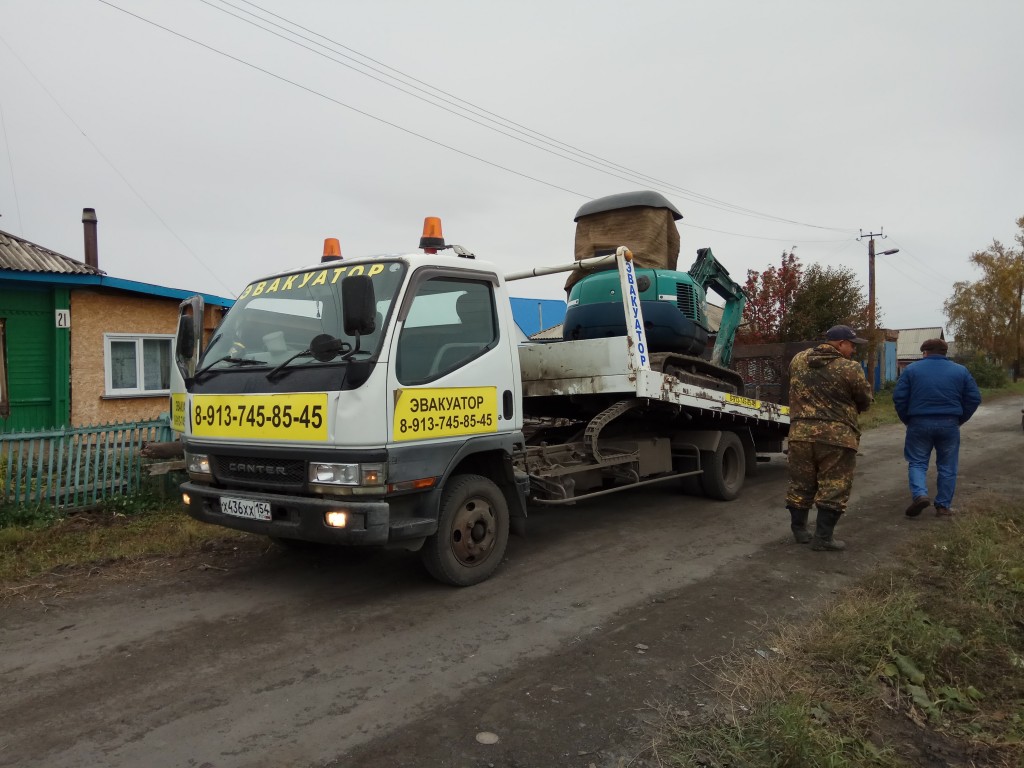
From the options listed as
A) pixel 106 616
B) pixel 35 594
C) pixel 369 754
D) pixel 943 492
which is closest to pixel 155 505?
pixel 35 594

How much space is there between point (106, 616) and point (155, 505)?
10.0 feet

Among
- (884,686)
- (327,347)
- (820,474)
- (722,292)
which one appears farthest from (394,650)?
(722,292)

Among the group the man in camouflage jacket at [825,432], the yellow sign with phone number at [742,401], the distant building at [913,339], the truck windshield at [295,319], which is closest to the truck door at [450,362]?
the truck windshield at [295,319]

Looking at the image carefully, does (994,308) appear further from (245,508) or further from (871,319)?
(245,508)

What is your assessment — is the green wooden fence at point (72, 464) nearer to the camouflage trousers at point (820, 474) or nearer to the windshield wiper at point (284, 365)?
the windshield wiper at point (284, 365)

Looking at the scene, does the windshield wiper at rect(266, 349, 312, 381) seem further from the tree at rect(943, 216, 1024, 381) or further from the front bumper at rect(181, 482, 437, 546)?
the tree at rect(943, 216, 1024, 381)

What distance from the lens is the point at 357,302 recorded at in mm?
4031

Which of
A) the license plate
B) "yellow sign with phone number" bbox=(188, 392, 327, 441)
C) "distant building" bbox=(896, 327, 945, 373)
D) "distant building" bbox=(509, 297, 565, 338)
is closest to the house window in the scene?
"yellow sign with phone number" bbox=(188, 392, 327, 441)

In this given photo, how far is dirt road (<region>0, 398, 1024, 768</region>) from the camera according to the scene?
9.27 ft

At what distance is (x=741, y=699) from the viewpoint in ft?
10.1

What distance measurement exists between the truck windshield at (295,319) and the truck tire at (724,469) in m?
4.61

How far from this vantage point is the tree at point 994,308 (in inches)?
1533

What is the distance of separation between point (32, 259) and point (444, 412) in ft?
29.5

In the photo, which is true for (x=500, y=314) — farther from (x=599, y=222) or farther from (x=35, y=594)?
(x=35, y=594)
